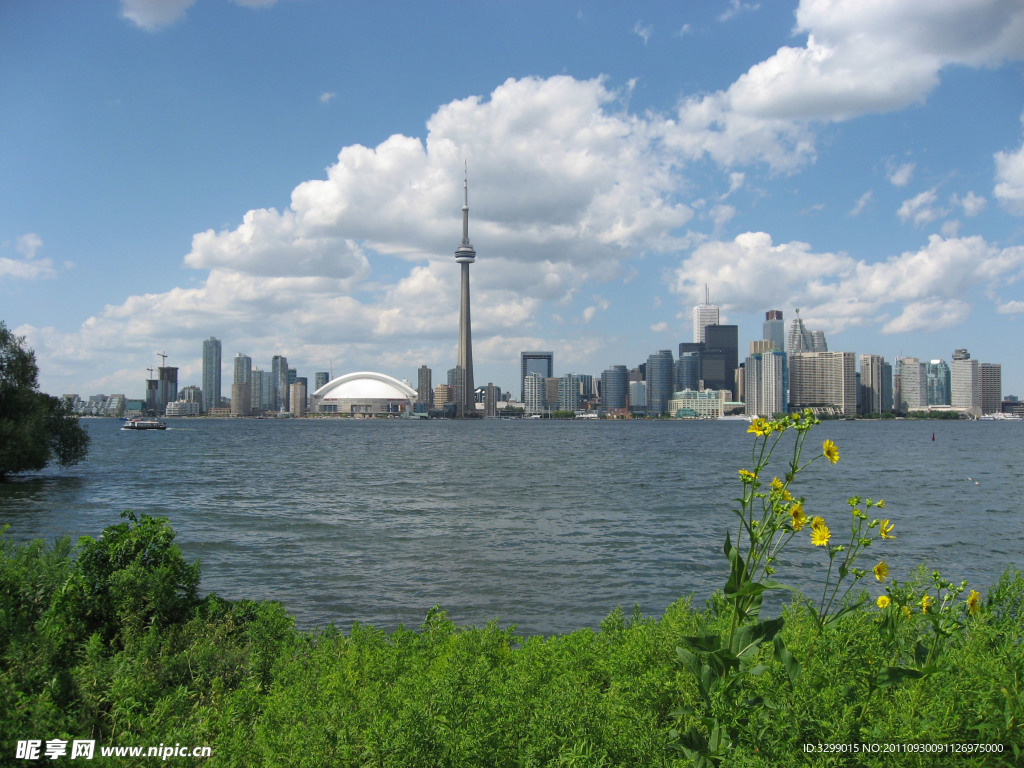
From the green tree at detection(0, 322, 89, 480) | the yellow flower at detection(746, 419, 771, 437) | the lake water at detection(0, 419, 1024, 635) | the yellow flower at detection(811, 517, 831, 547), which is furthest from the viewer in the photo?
the green tree at detection(0, 322, 89, 480)

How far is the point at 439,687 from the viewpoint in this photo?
491 cm

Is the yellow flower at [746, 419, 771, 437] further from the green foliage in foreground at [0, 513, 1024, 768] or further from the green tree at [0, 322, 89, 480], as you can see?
the green tree at [0, 322, 89, 480]

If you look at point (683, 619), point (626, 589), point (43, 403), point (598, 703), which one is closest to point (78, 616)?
point (598, 703)

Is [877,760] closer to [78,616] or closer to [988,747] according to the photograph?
[988,747]

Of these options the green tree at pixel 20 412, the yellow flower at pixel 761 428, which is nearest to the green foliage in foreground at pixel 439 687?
the yellow flower at pixel 761 428

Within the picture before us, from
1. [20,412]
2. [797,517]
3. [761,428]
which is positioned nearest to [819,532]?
[797,517]

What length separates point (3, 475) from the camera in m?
41.2

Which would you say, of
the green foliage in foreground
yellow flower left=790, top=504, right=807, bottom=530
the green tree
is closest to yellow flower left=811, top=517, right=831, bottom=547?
yellow flower left=790, top=504, right=807, bottom=530

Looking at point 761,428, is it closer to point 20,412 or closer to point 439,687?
point 439,687

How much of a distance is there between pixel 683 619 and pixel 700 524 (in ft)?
58.7

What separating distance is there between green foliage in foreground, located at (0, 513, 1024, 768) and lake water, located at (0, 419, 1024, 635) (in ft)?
16.3

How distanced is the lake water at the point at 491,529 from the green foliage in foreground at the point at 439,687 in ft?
16.3

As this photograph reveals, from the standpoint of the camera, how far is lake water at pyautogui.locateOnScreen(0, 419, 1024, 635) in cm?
1418

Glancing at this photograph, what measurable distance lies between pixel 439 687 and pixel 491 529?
18109mm
